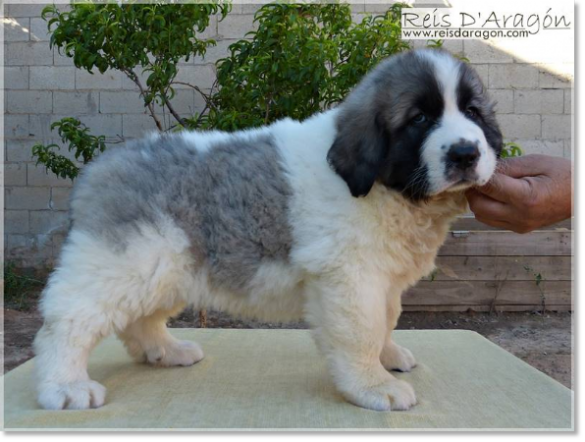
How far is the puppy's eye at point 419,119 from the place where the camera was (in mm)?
2645

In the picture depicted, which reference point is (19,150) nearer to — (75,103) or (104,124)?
(75,103)

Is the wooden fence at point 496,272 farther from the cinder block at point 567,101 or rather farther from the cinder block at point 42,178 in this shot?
the cinder block at point 42,178

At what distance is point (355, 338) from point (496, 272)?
4.69m

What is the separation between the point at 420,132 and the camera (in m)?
2.63

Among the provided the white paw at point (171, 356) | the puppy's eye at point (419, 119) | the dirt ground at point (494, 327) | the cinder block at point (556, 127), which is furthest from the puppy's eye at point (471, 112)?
the cinder block at point (556, 127)

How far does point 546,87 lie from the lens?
7164 mm

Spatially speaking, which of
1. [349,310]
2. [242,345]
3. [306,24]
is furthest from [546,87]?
[349,310]

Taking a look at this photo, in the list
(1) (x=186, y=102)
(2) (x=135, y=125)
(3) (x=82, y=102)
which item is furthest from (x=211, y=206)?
(3) (x=82, y=102)

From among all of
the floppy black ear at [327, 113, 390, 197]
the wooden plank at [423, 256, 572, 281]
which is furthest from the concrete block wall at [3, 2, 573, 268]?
the floppy black ear at [327, 113, 390, 197]

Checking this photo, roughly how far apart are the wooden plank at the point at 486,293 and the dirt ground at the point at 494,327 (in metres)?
0.15

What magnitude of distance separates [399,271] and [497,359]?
1229 millimetres

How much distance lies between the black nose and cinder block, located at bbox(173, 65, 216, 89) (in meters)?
5.00

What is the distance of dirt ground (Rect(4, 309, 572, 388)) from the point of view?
6.08m

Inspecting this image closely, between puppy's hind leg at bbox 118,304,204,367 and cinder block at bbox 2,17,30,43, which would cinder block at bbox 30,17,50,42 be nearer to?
cinder block at bbox 2,17,30,43
